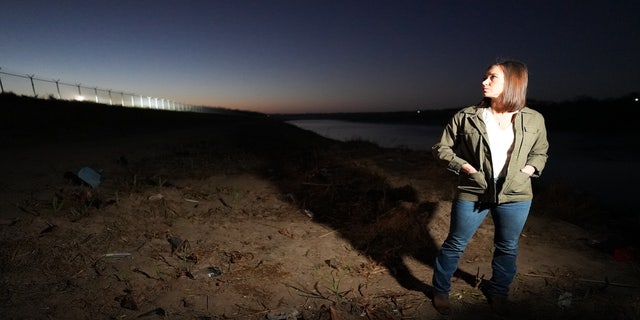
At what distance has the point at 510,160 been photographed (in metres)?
2.25

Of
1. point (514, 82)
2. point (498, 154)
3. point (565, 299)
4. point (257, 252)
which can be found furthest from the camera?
point (257, 252)

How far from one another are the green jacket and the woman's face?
0.14 metres

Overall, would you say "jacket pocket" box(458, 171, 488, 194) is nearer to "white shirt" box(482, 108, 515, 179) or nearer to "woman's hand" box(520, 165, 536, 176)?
"white shirt" box(482, 108, 515, 179)

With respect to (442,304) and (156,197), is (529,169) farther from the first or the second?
(156,197)

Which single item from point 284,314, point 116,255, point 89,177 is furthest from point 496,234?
point 89,177

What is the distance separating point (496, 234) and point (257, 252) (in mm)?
2484

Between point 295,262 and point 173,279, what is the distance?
1.23 metres

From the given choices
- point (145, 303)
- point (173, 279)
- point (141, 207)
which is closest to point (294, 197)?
point (141, 207)

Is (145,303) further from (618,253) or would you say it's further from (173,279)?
(618,253)

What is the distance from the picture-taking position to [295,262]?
351 cm

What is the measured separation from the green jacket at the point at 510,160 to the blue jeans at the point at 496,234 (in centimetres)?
9

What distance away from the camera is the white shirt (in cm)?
227

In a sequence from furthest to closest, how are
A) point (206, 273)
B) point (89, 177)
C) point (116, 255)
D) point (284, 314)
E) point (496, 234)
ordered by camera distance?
point (89, 177), point (116, 255), point (206, 273), point (284, 314), point (496, 234)

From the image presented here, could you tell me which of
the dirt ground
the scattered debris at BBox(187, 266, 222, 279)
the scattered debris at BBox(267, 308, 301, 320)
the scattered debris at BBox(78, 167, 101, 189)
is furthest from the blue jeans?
the scattered debris at BBox(78, 167, 101, 189)
